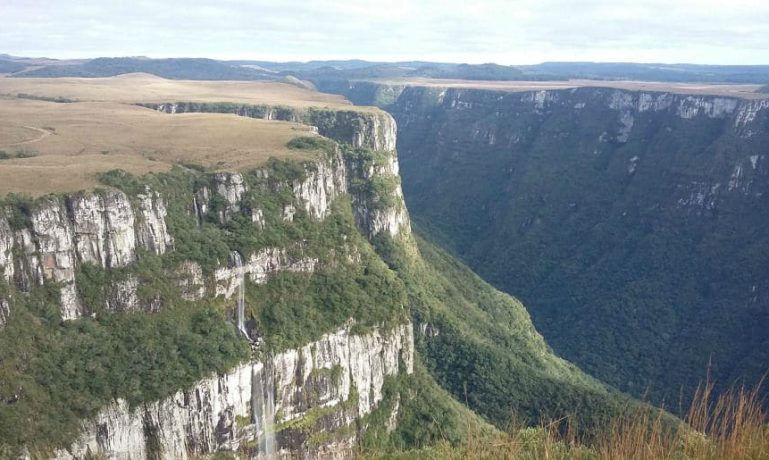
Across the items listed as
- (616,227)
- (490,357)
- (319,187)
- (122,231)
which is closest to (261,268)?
(122,231)

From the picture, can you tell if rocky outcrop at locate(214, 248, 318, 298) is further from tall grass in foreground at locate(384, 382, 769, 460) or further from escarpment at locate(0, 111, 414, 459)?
tall grass in foreground at locate(384, 382, 769, 460)

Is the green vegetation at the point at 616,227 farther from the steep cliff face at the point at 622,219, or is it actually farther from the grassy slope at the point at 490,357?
the grassy slope at the point at 490,357

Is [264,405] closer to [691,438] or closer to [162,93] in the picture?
[691,438]

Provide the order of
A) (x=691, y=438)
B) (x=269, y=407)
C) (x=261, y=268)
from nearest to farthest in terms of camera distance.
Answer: (x=691, y=438)
(x=269, y=407)
(x=261, y=268)

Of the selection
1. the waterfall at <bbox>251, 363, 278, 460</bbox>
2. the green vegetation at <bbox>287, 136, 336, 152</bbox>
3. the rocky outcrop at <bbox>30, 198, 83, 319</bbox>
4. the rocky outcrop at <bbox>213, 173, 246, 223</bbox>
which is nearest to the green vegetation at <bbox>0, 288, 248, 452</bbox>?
the rocky outcrop at <bbox>30, 198, 83, 319</bbox>

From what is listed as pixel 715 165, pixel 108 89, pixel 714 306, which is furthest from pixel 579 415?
pixel 108 89

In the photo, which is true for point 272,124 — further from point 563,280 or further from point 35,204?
point 563,280

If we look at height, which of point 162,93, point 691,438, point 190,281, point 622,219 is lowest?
point 622,219
